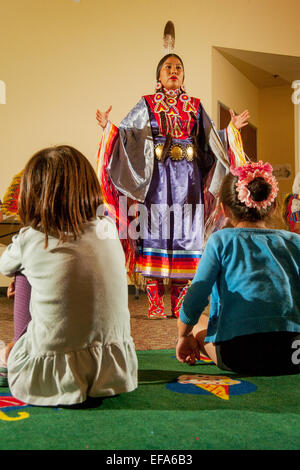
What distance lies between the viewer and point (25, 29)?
483cm

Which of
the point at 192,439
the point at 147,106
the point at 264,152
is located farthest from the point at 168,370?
the point at 264,152

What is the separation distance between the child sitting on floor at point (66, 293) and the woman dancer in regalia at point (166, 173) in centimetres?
166

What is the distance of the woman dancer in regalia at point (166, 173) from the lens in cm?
311

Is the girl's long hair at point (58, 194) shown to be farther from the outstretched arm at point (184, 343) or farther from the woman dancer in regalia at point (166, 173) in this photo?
the woman dancer in regalia at point (166, 173)

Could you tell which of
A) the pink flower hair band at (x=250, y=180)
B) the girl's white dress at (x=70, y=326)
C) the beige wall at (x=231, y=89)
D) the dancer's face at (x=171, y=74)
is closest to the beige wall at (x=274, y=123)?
the beige wall at (x=231, y=89)

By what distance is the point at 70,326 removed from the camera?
1.36m

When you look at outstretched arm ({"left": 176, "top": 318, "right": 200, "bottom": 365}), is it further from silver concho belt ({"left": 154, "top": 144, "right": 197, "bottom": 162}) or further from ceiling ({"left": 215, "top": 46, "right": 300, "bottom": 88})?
ceiling ({"left": 215, "top": 46, "right": 300, "bottom": 88})

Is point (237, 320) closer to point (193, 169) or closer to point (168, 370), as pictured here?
point (168, 370)

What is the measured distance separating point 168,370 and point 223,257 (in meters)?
0.55

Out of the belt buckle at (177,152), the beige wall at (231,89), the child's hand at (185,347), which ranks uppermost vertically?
the beige wall at (231,89)

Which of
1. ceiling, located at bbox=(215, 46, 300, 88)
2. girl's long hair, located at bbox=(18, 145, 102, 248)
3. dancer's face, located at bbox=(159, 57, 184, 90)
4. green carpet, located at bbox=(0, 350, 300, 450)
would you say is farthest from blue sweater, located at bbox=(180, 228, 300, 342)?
ceiling, located at bbox=(215, 46, 300, 88)

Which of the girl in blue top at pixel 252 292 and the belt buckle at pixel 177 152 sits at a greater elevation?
the belt buckle at pixel 177 152

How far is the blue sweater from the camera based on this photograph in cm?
153

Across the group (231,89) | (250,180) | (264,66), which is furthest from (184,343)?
(264,66)
